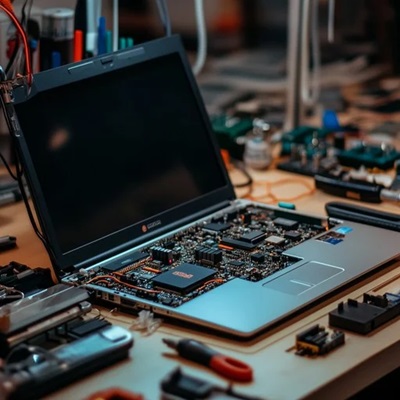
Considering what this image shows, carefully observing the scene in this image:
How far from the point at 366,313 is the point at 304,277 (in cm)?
14

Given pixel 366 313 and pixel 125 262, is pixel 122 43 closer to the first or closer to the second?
pixel 125 262

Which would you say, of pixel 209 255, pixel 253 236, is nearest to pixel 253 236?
pixel 253 236

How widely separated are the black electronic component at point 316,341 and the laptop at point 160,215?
0.06 metres

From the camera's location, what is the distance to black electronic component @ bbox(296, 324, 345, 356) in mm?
1312

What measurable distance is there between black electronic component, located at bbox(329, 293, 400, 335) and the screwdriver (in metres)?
0.19

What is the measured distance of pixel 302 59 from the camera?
2402 mm

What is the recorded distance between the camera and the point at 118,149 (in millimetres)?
1681

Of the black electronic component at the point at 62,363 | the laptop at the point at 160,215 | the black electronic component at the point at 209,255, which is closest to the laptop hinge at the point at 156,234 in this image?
the laptop at the point at 160,215

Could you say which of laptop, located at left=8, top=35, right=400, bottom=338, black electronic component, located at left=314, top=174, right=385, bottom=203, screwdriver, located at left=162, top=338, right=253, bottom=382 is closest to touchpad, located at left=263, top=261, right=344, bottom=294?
laptop, located at left=8, top=35, right=400, bottom=338

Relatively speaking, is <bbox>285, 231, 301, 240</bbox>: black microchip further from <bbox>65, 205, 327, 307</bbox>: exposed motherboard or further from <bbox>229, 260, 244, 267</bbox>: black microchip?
<bbox>229, 260, 244, 267</bbox>: black microchip

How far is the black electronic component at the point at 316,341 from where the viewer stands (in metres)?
1.31

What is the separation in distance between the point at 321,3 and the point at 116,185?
1105 millimetres

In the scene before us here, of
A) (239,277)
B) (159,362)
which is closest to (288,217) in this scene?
(239,277)

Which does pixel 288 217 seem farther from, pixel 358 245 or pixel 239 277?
pixel 239 277
